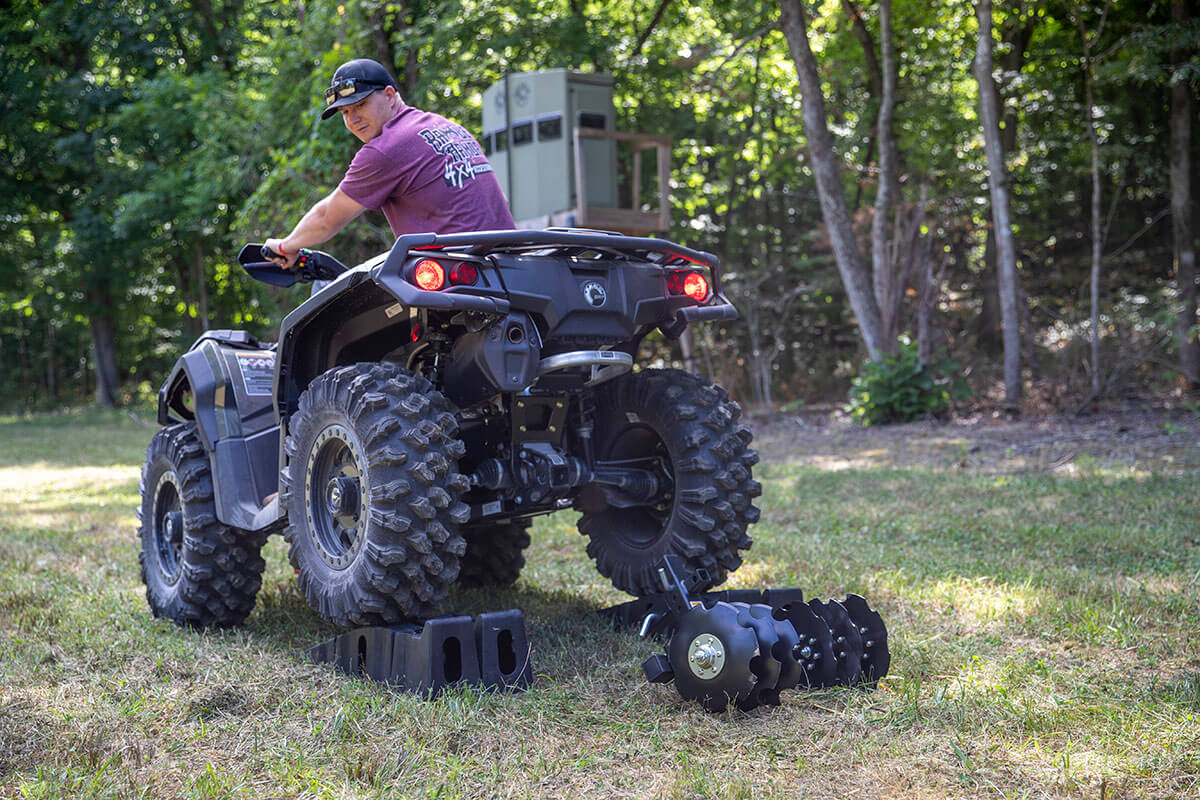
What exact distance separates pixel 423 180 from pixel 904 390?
9099mm

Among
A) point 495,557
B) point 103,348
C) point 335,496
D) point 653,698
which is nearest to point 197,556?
point 335,496

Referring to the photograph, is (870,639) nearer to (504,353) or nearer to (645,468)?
(645,468)

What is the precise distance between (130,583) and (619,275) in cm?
295

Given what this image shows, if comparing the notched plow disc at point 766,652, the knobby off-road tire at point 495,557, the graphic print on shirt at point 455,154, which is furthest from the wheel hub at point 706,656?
the knobby off-road tire at point 495,557

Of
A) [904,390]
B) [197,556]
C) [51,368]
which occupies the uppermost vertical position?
[51,368]

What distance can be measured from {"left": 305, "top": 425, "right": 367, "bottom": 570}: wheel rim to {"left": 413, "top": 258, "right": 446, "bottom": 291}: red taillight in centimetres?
49

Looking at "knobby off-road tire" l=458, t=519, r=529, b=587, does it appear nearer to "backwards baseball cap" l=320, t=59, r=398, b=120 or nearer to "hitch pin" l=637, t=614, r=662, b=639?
"hitch pin" l=637, t=614, r=662, b=639

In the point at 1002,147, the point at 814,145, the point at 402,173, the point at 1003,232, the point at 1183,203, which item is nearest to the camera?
the point at 402,173

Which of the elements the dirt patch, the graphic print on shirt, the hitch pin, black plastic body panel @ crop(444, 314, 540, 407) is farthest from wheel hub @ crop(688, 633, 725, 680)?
the dirt patch

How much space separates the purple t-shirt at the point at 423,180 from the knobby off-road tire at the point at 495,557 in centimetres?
154

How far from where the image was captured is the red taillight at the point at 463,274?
2975mm

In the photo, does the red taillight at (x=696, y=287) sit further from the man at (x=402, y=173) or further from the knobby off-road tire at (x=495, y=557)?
the knobby off-road tire at (x=495, y=557)

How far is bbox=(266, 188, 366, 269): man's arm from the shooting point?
3428mm

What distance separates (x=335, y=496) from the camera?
309 centimetres
